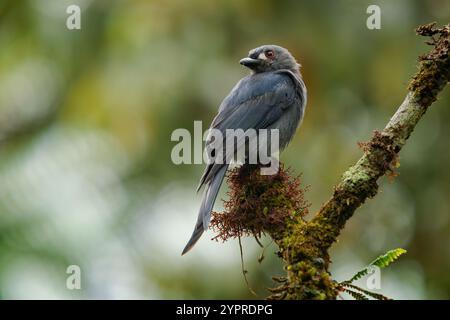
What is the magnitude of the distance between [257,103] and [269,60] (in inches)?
35.2

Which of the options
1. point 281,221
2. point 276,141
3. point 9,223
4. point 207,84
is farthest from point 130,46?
point 281,221

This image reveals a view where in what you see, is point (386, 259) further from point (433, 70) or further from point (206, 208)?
point (206, 208)

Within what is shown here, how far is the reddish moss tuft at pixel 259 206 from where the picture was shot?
4.81m

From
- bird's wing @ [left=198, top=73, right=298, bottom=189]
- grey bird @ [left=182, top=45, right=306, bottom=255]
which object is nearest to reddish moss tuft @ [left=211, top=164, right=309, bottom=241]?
grey bird @ [left=182, top=45, right=306, bottom=255]

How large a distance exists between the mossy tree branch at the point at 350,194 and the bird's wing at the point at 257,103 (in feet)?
6.98

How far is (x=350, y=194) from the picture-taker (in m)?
4.37

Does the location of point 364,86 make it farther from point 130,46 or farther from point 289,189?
point 289,189

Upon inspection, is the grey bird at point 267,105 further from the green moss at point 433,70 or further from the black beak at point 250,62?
the green moss at point 433,70

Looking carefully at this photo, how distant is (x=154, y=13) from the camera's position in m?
11.5

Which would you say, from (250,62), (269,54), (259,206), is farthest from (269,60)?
(259,206)

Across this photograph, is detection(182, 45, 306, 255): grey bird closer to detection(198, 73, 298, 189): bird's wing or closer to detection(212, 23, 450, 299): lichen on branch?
detection(198, 73, 298, 189): bird's wing

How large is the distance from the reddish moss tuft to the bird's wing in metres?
1.27

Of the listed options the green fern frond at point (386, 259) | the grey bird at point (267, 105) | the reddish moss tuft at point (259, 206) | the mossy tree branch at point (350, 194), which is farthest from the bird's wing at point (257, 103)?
the green fern frond at point (386, 259)

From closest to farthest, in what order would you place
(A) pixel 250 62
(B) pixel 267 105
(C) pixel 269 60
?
(B) pixel 267 105 < (A) pixel 250 62 < (C) pixel 269 60
